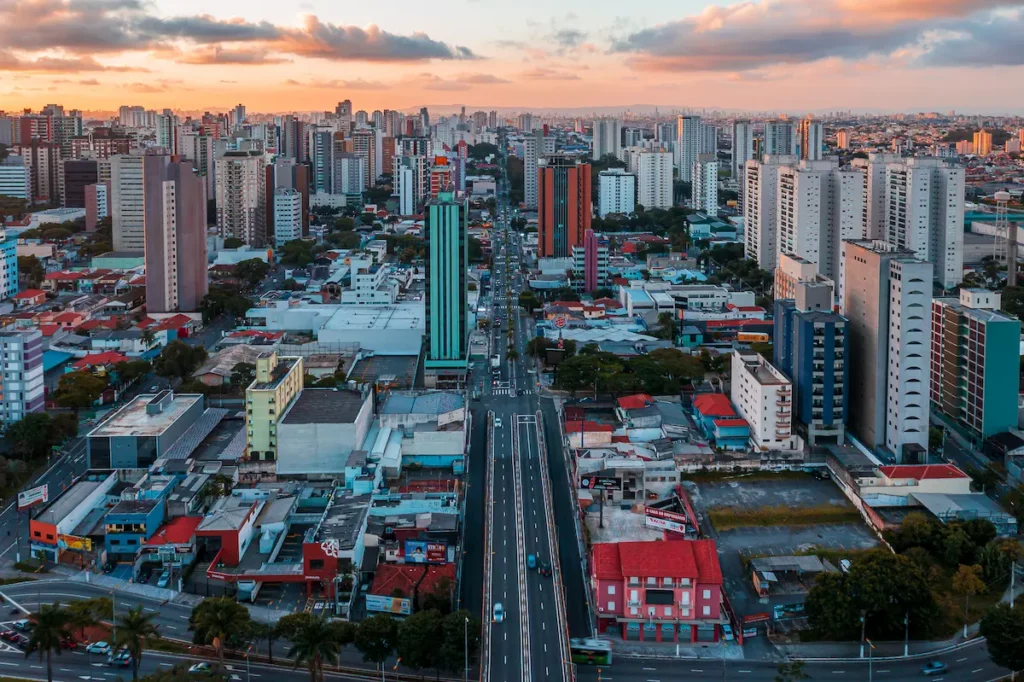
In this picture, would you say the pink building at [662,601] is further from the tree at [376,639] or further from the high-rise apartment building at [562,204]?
the high-rise apartment building at [562,204]

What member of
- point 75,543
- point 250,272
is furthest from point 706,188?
point 75,543

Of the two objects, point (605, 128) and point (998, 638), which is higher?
point (605, 128)

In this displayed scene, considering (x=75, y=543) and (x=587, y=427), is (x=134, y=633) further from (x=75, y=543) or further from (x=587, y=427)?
(x=587, y=427)

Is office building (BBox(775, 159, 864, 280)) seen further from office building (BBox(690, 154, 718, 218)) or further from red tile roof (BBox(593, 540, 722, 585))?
red tile roof (BBox(593, 540, 722, 585))

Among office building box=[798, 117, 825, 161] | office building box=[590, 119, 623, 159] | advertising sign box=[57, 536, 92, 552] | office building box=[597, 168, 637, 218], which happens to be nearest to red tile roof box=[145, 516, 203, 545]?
advertising sign box=[57, 536, 92, 552]

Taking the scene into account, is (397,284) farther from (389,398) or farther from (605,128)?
(605,128)

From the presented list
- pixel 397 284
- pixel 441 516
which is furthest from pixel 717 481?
pixel 397 284
